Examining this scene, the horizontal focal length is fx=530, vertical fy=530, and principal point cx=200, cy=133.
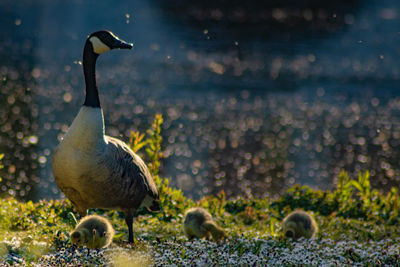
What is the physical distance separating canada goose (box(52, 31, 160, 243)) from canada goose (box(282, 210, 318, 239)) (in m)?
2.15

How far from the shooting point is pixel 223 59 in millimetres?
28391

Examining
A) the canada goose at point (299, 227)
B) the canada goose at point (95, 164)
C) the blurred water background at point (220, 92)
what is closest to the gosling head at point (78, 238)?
the canada goose at point (95, 164)

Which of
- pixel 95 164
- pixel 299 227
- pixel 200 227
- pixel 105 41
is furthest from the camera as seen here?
pixel 299 227

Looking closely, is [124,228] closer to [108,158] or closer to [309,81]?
[108,158]

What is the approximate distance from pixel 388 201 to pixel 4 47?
24.6m

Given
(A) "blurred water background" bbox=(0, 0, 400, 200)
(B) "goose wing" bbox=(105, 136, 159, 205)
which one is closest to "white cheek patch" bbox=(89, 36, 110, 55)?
(B) "goose wing" bbox=(105, 136, 159, 205)

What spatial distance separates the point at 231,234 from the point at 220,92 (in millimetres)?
14321

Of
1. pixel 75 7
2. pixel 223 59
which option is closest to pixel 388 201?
pixel 223 59

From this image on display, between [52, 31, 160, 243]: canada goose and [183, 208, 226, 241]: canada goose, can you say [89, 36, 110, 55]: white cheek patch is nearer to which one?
[52, 31, 160, 243]: canada goose

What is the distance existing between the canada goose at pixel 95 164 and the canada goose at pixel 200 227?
0.78 metres

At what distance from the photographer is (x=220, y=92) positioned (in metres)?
21.9

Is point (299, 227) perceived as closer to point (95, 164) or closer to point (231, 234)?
point (231, 234)

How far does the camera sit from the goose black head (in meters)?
6.99

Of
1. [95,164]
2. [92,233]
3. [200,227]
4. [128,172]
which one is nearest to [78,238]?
[92,233]
